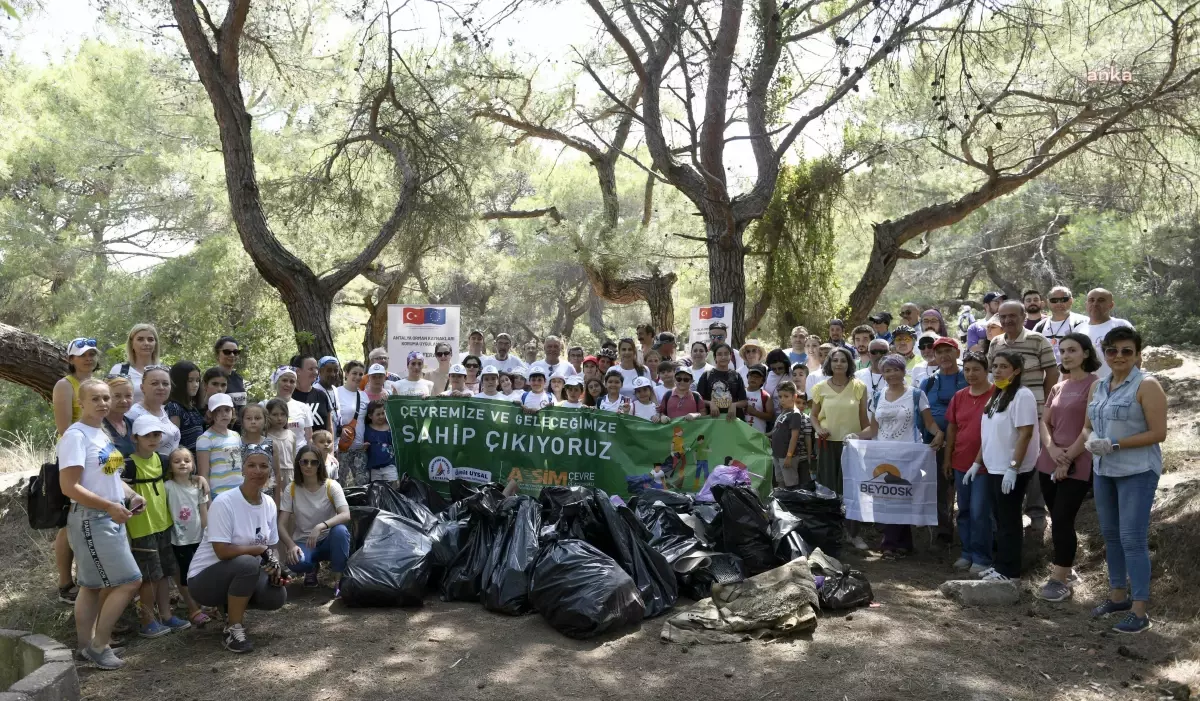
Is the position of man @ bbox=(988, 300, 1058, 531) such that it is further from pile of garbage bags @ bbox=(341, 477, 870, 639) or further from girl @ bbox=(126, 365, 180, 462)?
girl @ bbox=(126, 365, 180, 462)

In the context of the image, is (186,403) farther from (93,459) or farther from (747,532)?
(747,532)

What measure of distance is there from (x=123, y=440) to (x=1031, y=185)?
2068 cm

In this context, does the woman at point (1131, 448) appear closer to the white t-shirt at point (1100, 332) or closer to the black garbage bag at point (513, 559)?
the white t-shirt at point (1100, 332)

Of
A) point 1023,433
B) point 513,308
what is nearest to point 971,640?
point 1023,433

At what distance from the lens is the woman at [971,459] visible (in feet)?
20.1

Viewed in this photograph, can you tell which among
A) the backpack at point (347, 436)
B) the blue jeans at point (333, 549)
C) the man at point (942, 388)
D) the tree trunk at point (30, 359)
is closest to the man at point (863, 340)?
the man at point (942, 388)

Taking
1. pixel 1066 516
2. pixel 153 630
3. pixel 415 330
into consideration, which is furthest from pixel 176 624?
pixel 415 330

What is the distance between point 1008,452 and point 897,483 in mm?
1018

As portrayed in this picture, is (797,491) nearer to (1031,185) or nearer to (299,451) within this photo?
(299,451)

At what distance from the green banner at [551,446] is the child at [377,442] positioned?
132 mm

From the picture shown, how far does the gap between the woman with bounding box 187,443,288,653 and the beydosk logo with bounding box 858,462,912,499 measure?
163 inches

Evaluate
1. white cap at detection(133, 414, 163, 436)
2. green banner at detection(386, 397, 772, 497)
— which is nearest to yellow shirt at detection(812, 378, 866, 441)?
green banner at detection(386, 397, 772, 497)

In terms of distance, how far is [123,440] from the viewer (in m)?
5.02

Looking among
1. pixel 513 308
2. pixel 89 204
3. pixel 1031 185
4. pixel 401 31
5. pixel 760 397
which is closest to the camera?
pixel 760 397
